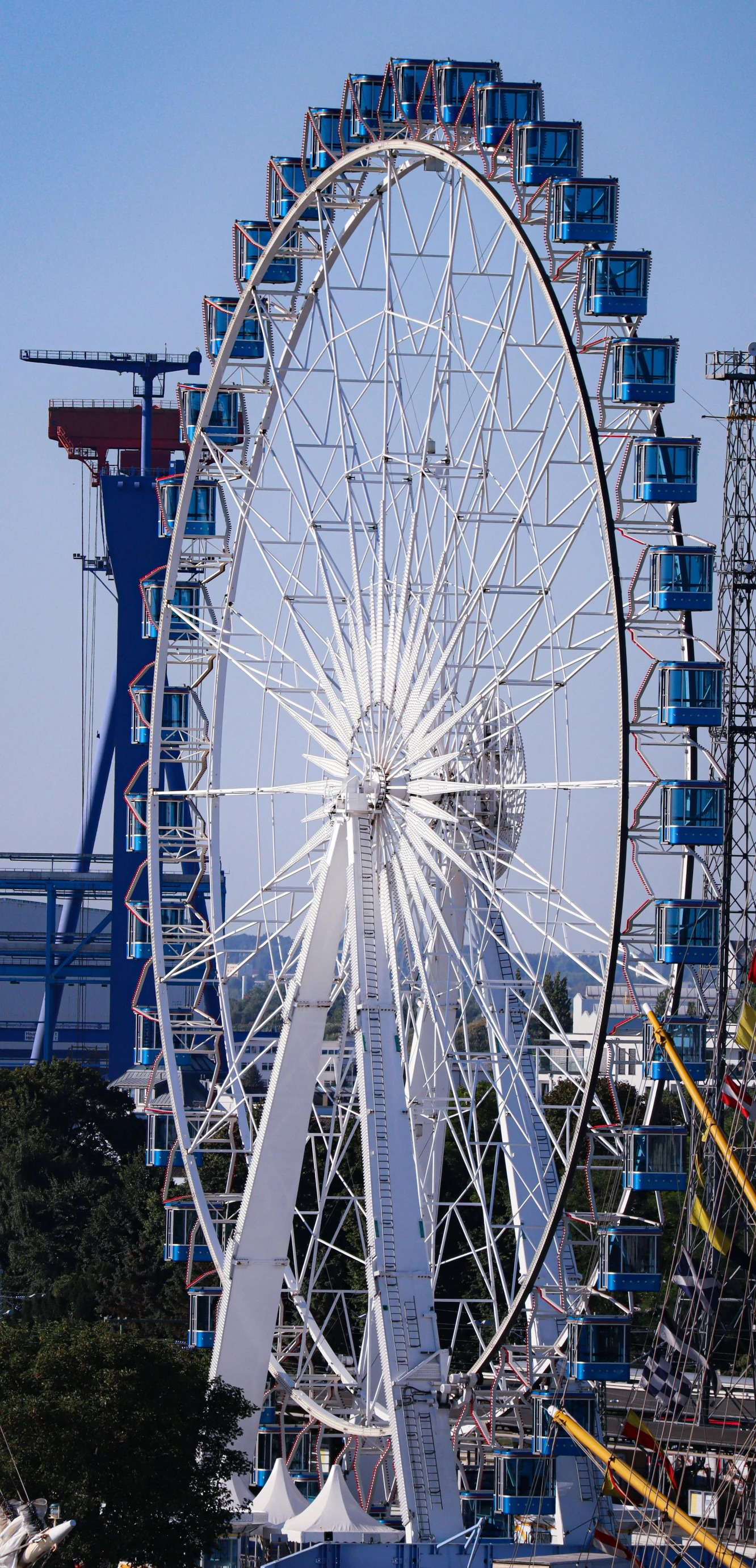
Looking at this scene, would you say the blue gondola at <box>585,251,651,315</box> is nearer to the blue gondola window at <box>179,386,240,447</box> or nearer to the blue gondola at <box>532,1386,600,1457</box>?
the blue gondola window at <box>179,386,240,447</box>

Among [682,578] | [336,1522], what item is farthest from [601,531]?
[336,1522]

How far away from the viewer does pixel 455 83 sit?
3684cm

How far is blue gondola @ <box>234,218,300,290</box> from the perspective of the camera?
4094 centimetres

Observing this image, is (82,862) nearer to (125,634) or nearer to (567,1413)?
(125,634)

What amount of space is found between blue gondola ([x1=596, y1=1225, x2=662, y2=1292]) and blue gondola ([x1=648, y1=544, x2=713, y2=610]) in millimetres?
8733

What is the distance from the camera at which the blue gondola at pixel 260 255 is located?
134 ft

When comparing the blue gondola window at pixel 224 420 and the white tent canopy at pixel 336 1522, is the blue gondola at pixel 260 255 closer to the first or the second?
the blue gondola window at pixel 224 420

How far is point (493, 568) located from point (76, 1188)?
4509 centimetres

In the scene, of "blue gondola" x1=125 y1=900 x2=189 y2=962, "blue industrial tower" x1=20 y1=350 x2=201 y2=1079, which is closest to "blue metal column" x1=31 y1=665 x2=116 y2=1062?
"blue industrial tower" x1=20 y1=350 x2=201 y2=1079

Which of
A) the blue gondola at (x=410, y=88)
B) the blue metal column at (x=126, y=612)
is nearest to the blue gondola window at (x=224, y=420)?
the blue gondola at (x=410, y=88)

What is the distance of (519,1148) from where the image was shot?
38.3m

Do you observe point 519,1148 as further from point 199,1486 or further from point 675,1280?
point 199,1486

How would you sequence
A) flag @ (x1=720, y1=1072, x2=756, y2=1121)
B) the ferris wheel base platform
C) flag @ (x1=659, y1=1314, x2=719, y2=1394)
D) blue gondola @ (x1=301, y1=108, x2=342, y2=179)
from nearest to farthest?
flag @ (x1=720, y1=1072, x2=756, y2=1121) < the ferris wheel base platform < flag @ (x1=659, y1=1314, x2=719, y2=1394) < blue gondola @ (x1=301, y1=108, x2=342, y2=179)

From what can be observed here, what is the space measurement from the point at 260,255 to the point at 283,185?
57.1 inches
